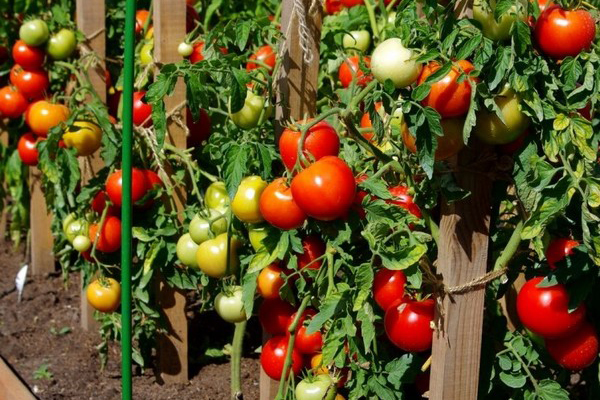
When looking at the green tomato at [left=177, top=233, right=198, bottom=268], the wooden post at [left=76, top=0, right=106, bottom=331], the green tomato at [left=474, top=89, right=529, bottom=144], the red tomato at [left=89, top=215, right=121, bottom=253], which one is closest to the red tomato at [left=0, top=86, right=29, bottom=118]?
the wooden post at [left=76, top=0, right=106, bottom=331]

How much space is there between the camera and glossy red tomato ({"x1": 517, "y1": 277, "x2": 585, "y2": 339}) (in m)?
1.81

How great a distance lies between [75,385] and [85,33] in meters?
1.24

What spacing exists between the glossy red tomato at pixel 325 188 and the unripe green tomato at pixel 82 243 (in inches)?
44.8

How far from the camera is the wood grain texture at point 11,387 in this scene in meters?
2.81

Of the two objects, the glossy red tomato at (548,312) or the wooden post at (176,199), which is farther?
the wooden post at (176,199)

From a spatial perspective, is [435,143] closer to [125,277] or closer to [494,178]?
[494,178]

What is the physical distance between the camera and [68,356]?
3.30 meters

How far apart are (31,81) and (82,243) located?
0.86 m

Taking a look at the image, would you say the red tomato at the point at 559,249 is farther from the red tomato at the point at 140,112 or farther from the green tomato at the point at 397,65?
the red tomato at the point at 140,112

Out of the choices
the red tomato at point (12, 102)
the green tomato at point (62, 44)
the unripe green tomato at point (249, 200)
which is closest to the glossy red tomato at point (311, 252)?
the unripe green tomato at point (249, 200)

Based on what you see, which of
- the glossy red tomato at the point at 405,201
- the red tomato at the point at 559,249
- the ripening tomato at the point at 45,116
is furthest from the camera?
the ripening tomato at the point at 45,116

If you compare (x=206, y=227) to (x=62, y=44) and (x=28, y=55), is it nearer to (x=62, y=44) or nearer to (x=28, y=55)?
(x=62, y=44)

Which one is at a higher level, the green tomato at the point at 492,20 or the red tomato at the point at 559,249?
the green tomato at the point at 492,20

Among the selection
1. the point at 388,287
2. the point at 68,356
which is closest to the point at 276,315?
the point at 388,287
